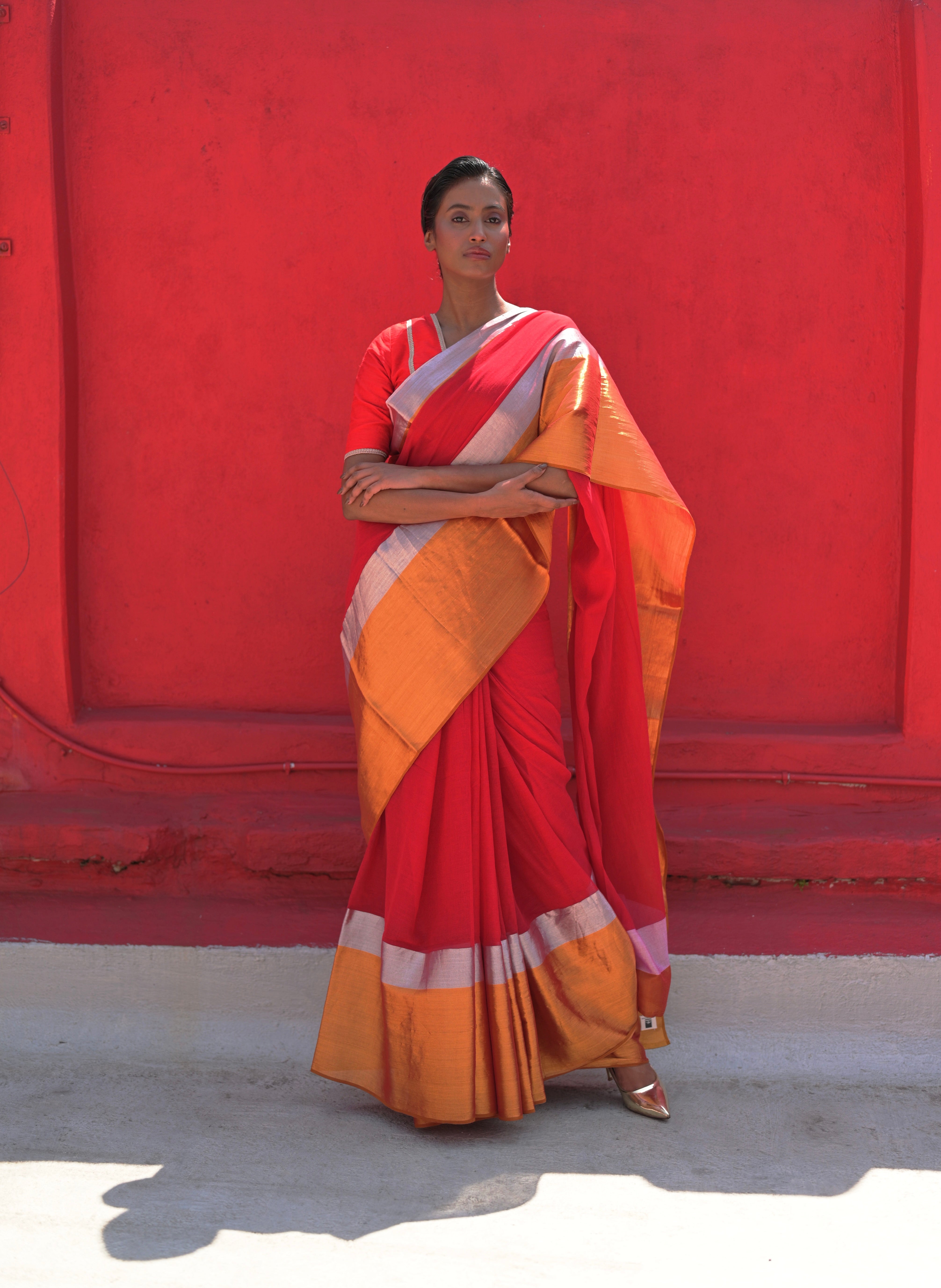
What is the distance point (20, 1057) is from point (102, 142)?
2.43 metres

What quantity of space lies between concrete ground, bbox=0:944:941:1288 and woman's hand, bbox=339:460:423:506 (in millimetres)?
1257

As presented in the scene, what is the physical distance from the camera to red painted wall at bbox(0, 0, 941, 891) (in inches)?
121

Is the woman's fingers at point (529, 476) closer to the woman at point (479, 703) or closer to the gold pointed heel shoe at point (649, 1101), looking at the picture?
the woman at point (479, 703)

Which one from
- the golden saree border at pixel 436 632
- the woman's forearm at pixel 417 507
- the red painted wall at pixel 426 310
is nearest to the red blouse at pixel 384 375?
the woman's forearm at pixel 417 507

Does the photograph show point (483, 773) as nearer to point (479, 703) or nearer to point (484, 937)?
point (479, 703)

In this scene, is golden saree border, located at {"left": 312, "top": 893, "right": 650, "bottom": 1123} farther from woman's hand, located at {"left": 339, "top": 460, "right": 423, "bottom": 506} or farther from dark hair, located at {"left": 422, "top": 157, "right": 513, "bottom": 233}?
dark hair, located at {"left": 422, "top": 157, "right": 513, "bottom": 233}

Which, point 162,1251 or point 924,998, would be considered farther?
point 924,998

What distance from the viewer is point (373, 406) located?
2.49m

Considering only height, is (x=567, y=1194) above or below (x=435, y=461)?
below

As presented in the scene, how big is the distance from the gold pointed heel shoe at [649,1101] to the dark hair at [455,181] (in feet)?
6.32

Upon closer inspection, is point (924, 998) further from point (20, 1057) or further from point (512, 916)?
point (20, 1057)

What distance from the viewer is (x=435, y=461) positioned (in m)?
2.46

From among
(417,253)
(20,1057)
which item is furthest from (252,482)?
(20,1057)

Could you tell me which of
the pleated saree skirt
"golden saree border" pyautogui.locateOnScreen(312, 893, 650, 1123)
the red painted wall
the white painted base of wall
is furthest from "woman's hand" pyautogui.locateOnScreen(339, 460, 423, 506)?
the white painted base of wall
